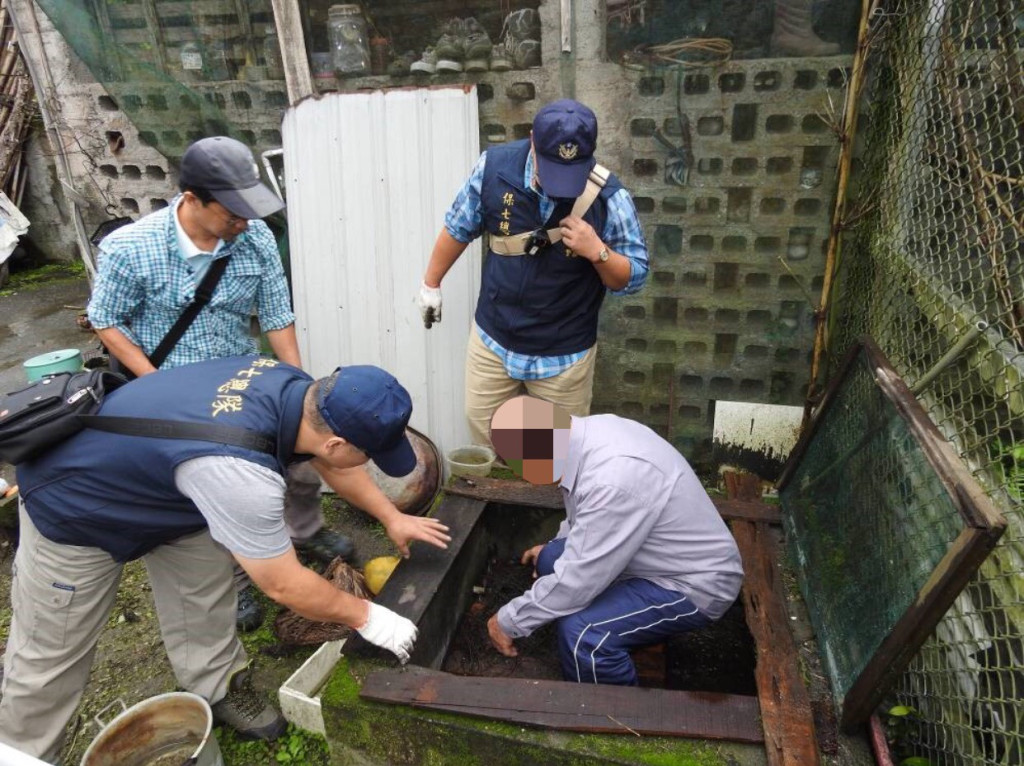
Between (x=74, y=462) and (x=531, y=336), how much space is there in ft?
6.52

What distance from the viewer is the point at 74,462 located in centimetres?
213

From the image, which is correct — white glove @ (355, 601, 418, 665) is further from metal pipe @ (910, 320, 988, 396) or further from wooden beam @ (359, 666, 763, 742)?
metal pipe @ (910, 320, 988, 396)

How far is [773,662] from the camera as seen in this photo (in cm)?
233

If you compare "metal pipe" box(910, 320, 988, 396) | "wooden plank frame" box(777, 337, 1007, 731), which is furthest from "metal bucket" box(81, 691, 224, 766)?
"metal pipe" box(910, 320, 988, 396)

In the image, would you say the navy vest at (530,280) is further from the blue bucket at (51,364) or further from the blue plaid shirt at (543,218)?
the blue bucket at (51,364)

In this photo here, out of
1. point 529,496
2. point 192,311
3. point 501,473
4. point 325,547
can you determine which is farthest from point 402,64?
point 325,547

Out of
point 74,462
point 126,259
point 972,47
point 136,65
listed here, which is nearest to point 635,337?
point 972,47

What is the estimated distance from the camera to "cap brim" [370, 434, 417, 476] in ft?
7.02

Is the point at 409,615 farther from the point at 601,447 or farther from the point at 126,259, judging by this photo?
the point at 126,259

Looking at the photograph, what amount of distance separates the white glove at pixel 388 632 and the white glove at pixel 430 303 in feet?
5.77

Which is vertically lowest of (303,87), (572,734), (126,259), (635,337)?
(572,734)

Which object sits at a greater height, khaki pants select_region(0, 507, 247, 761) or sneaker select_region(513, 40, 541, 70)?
sneaker select_region(513, 40, 541, 70)

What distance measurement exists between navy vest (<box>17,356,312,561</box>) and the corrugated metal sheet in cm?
202

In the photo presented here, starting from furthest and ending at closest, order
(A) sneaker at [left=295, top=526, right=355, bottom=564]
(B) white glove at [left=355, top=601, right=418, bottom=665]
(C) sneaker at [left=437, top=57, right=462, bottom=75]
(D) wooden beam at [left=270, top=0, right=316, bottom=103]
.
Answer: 1. (D) wooden beam at [left=270, top=0, right=316, bottom=103]
2. (C) sneaker at [left=437, top=57, right=462, bottom=75]
3. (A) sneaker at [left=295, top=526, right=355, bottom=564]
4. (B) white glove at [left=355, top=601, right=418, bottom=665]
